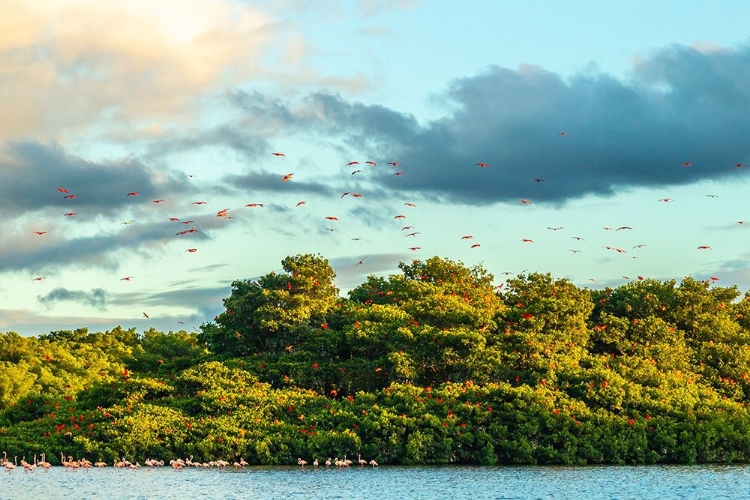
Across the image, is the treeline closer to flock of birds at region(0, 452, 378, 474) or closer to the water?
flock of birds at region(0, 452, 378, 474)

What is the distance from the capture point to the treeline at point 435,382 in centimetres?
3988

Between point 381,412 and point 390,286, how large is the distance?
40.4 feet

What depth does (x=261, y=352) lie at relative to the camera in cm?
4847

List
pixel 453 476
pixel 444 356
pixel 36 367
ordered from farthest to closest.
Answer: pixel 36 367 < pixel 444 356 < pixel 453 476

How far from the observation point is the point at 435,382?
1767 inches

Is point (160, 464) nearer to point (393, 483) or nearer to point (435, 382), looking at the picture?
point (393, 483)

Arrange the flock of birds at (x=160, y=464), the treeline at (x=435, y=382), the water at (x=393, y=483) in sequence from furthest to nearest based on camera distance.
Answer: the treeline at (x=435, y=382) → the flock of birds at (x=160, y=464) → the water at (x=393, y=483)

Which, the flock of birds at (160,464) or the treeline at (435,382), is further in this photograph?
the treeline at (435,382)

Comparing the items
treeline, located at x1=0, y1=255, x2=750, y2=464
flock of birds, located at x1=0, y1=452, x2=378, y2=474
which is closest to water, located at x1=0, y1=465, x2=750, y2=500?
flock of birds, located at x1=0, y1=452, x2=378, y2=474

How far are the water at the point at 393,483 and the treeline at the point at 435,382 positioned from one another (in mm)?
1769

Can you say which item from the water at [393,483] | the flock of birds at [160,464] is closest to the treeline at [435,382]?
the flock of birds at [160,464]

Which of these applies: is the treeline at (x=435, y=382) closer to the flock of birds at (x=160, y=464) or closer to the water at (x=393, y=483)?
the flock of birds at (x=160, y=464)

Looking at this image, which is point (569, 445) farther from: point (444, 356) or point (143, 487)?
point (143, 487)

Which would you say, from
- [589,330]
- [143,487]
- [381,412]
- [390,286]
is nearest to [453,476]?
[381,412]
